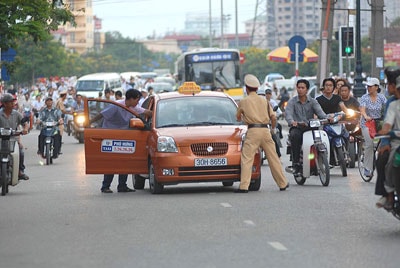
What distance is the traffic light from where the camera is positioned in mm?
41750

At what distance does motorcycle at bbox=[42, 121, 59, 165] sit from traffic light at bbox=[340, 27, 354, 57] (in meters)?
14.1

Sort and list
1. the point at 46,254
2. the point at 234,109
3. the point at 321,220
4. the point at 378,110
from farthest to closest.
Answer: the point at 378,110
the point at 234,109
the point at 321,220
the point at 46,254

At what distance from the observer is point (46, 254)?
11.7 m

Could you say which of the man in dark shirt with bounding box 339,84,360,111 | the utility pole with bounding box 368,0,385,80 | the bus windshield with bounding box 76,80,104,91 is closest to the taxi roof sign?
the man in dark shirt with bounding box 339,84,360,111

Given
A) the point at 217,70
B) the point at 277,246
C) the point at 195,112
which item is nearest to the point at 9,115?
the point at 195,112

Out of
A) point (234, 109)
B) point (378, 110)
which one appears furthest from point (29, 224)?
point (378, 110)

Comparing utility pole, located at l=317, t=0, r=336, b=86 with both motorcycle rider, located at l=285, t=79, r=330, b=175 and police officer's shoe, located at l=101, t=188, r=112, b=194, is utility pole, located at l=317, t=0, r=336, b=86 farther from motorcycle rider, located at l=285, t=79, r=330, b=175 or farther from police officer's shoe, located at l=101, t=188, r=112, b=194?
police officer's shoe, located at l=101, t=188, r=112, b=194

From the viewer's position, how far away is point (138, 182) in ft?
67.9

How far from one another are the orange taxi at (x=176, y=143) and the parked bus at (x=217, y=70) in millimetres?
35326

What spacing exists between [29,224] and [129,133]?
16.3ft

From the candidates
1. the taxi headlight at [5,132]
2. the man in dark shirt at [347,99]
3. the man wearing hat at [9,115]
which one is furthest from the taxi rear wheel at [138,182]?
the man in dark shirt at [347,99]

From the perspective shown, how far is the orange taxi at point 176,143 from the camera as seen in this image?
60.3 ft

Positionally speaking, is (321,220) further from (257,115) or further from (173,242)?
(257,115)

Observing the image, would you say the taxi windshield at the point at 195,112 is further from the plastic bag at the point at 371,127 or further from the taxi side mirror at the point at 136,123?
the plastic bag at the point at 371,127
